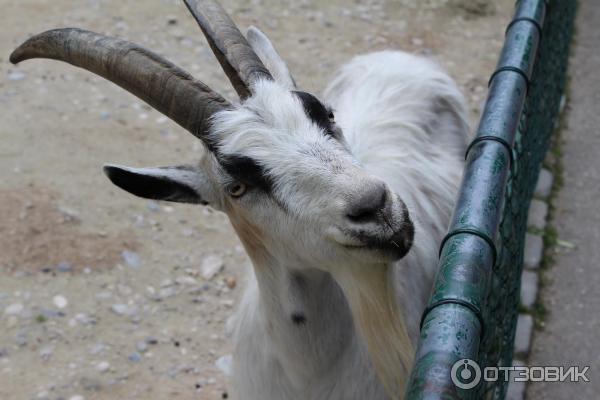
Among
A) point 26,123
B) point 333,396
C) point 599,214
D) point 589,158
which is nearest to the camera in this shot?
point 333,396

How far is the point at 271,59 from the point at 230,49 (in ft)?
1.02

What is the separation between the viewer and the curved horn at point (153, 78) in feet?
8.76

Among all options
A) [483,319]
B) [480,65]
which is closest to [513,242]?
[483,319]

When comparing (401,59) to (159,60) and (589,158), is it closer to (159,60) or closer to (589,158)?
(589,158)

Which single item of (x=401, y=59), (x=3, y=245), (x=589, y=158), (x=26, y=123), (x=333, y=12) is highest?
(x=333, y=12)

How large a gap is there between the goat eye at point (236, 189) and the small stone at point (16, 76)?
4.47 metres

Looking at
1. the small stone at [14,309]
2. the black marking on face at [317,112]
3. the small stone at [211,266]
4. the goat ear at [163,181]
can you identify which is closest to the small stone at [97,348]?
the small stone at [14,309]

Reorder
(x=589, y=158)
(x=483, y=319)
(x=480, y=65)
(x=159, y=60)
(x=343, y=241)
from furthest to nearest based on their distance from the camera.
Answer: (x=480, y=65) → (x=589, y=158) → (x=159, y=60) → (x=343, y=241) → (x=483, y=319)

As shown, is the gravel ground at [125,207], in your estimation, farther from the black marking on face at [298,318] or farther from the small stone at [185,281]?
the black marking on face at [298,318]

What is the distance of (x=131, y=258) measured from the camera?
5.02 m

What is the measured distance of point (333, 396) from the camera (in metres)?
2.99

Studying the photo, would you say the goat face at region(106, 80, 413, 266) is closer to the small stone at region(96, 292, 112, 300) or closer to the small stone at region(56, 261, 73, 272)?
the small stone at region(96, 292, 112, 300)

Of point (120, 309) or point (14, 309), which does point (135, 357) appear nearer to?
point (120, 309)

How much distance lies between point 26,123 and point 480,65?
11.7 ft
